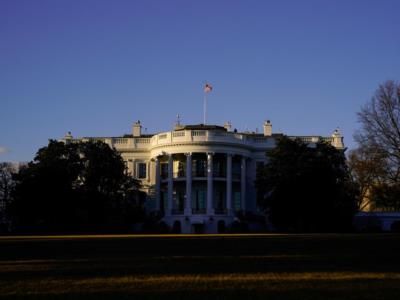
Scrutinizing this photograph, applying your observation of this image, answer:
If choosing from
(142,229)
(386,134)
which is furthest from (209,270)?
(142,229)

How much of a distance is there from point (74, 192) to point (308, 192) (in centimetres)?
2190

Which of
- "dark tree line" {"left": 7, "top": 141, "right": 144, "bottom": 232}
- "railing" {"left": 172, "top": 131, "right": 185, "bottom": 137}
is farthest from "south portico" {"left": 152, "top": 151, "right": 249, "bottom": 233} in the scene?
"dark tree line" {"left": 7, "top": 141, "right": 144, "bottom": 232}

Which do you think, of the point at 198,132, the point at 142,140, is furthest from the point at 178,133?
the point at 142,140

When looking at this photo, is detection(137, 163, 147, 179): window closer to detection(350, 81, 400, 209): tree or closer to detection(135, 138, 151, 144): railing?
detection(135, 138, 151, 144): railing

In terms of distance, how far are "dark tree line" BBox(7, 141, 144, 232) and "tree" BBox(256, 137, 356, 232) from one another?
14.7 m

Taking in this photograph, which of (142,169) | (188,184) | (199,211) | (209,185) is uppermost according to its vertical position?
(142,169)

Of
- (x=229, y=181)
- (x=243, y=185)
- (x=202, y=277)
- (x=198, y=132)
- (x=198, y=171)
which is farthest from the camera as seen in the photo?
(x=198, y=171)

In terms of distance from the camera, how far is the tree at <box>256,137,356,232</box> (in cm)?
5778

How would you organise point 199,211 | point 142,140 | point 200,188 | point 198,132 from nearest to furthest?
point 199,211, point 198,132, point 200,188, point 142,140

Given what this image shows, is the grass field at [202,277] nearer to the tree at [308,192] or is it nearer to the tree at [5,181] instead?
the tree at [308,192]

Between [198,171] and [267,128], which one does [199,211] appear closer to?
[198,171]

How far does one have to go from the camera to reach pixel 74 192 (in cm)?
6031

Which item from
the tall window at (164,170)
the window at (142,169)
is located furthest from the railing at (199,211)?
the window at (142,169)

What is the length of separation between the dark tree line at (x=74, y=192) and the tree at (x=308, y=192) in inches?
578
